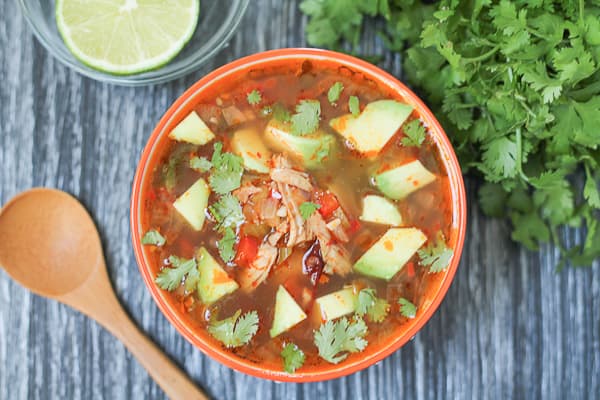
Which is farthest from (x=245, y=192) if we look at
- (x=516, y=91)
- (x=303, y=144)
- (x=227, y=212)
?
(x=516, y=91)

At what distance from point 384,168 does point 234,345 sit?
569 millimetres

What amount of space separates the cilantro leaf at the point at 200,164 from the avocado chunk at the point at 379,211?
1.29 feet

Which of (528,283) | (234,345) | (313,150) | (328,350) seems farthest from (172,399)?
(528,283)

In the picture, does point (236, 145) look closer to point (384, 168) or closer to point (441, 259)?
point (384, 168)

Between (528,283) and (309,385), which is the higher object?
(528,283)

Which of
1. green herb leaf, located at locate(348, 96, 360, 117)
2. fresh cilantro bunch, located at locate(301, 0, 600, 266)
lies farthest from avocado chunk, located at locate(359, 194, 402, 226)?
fresh cilantro bunch, located at locate(301, 0, 600, 266)

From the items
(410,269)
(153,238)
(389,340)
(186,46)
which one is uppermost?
(186,46)

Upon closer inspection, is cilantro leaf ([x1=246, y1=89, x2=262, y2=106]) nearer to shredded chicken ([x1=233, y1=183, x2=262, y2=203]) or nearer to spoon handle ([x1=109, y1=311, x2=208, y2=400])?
shredded chicken ([x1=233, y1=183, x2=262, y2=203])

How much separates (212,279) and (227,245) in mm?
92

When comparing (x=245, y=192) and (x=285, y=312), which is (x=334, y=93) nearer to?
(x=245, y=192)

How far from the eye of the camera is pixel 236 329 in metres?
1.72

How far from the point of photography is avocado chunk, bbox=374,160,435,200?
176 centimetres

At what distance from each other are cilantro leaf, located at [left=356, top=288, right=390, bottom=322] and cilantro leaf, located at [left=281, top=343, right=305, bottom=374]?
0.17m

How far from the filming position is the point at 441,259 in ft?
5.76
